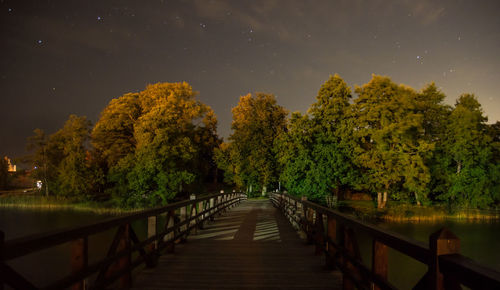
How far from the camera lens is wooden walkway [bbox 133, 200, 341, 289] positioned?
5.15 metres

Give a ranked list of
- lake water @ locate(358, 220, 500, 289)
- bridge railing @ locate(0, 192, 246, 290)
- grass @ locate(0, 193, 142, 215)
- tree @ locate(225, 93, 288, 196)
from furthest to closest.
Result: tree @ locate(225, 93, 288, 196), grass @ locate(0, 193, 142, 215), lake water @ locate(358, 220, 500, 289), bridge railing @ locate(0, 192, 246, 290)

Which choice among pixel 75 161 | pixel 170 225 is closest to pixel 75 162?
pixel 75 161

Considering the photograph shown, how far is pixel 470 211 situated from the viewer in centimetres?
3222

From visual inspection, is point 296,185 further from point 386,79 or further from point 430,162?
point 430,162

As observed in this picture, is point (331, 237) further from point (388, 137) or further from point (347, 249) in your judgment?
point (388, 137)

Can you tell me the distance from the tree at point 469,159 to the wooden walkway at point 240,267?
2994 cm

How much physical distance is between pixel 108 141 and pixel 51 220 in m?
9.31

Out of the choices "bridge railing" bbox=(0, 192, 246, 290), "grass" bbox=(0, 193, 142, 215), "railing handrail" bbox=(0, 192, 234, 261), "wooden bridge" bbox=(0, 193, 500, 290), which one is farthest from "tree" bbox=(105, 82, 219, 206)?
"railing handrail" bbox=(0, 192, 234, 261)

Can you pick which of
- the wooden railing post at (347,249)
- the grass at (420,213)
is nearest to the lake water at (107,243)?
the grass at (420,213)

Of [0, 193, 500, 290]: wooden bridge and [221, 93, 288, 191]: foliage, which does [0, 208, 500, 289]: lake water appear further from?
[221, 93, 288, 191]: foliage

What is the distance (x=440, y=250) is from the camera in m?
2.49

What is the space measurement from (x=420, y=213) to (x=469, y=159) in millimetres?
7637

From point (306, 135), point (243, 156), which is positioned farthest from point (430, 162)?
point (243, 156)

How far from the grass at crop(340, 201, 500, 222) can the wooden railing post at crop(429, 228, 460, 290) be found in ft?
94.7
